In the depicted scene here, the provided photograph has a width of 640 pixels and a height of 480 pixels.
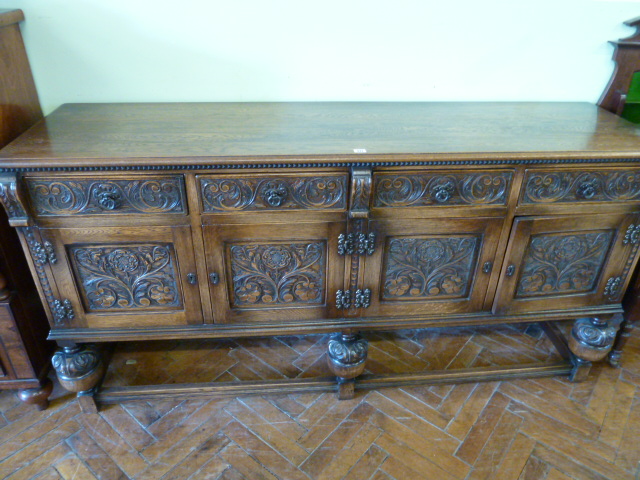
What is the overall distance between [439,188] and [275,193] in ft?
1.77

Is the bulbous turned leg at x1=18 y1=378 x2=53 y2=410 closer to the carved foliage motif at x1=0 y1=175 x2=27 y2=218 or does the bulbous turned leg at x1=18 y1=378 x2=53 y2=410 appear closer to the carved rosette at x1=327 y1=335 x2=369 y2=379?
the carved foliage motif at x1=0 y1=175 x2=27 y2=218

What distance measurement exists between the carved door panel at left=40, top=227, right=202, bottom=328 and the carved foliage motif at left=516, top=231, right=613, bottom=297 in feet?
4.07

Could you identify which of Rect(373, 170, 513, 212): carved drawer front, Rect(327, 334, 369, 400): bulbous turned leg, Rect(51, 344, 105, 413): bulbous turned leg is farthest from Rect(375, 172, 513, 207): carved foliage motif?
Rect(51, 344, 105, 413): bulbous turned leg

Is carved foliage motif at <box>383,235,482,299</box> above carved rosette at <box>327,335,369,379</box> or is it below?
above

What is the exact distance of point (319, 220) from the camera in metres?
1.61

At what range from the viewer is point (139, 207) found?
1533 mm

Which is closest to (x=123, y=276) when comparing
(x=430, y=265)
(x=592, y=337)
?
(x=430, y=265)

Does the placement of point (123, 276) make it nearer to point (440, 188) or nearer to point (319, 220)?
point (319, 220)

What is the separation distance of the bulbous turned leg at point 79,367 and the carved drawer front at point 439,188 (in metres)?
1.23

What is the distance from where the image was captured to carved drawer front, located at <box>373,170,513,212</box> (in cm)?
156

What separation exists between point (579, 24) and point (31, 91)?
2219mm

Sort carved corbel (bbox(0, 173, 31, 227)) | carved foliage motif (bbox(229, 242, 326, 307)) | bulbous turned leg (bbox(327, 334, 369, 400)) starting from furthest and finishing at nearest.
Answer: bulbous turned leg (bbox(327, 334, 369, 400)), carved foliage motif (bbox(229, 242, 326, 307)), carved corbel (bbox(0, 173, 31, 227))

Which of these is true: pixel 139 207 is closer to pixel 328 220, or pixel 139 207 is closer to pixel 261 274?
pixel 261 274

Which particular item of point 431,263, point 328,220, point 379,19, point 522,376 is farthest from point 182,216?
point 522,376
